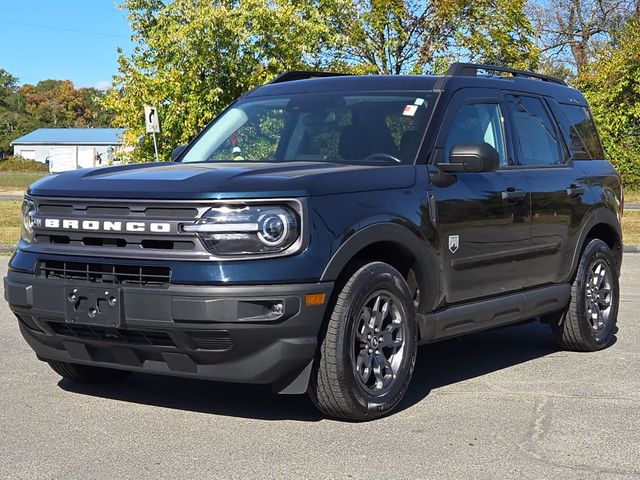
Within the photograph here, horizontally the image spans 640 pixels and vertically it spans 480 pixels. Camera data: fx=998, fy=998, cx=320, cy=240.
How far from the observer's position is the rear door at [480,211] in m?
5.80

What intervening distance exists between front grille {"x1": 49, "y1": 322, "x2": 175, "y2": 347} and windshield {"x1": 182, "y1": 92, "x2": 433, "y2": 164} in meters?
1.59

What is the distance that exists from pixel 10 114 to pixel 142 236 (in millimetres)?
119249

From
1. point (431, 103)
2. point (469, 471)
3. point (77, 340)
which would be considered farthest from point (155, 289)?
point (431, 103)

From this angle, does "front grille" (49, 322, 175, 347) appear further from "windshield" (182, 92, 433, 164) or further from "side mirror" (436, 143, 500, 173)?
"side mirror" (436, 143, 500, 173)

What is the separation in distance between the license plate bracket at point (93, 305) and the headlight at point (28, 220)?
1.77 feet

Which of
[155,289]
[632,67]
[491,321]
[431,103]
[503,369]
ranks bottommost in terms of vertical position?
[503,369]

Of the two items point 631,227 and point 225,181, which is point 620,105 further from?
point 225,181

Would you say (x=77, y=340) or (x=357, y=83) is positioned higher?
(x=357, y=83)

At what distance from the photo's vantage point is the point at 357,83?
6457mm

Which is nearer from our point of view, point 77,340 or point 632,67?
point 77,340

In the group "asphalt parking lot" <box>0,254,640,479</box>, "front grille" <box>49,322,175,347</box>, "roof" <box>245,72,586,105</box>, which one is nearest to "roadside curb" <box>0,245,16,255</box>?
"asphalt parking lot" <box>0,254,640,479</box>

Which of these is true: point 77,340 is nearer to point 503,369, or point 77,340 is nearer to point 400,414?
point 400,414

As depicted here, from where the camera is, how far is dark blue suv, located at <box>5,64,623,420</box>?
4789mm

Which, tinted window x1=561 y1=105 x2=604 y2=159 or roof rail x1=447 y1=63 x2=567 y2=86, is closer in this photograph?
roof rail x1=447 y1=63 x2=567 y2=86
